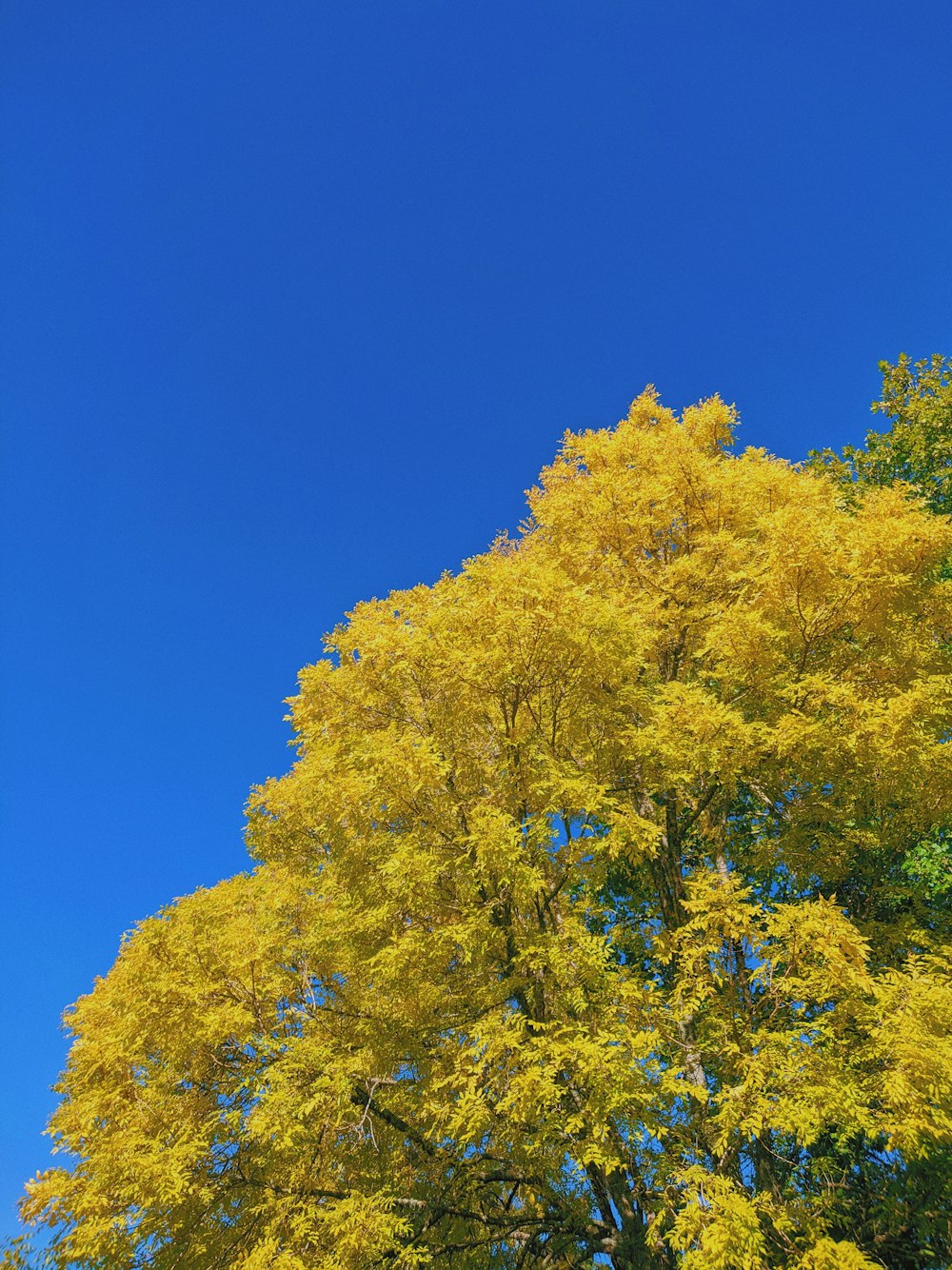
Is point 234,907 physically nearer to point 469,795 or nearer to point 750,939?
point 469,795

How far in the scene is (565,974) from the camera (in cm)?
583

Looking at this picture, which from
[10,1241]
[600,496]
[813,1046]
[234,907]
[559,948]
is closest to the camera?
[813,1046]

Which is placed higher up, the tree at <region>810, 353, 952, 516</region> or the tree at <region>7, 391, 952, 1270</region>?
the tree at <region>810, 353, 952, 516</region>

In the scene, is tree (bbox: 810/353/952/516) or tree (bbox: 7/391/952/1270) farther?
tree (bbox: 810/353/952/516)

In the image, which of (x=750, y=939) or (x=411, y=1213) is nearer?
(x=750, y=939)

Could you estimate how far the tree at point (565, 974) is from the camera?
18.0ft

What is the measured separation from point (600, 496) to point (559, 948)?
5757 mm

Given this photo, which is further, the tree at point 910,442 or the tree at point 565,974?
the tree at point 910,442

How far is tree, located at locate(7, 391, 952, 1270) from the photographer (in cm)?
549

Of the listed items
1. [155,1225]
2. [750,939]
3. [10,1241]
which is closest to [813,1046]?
[750,939]

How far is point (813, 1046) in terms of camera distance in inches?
220

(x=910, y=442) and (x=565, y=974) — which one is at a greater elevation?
(x=910, y=442)

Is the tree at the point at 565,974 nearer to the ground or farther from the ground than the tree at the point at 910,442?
nearer to the ground

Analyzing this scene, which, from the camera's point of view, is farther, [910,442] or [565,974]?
[910,442]
